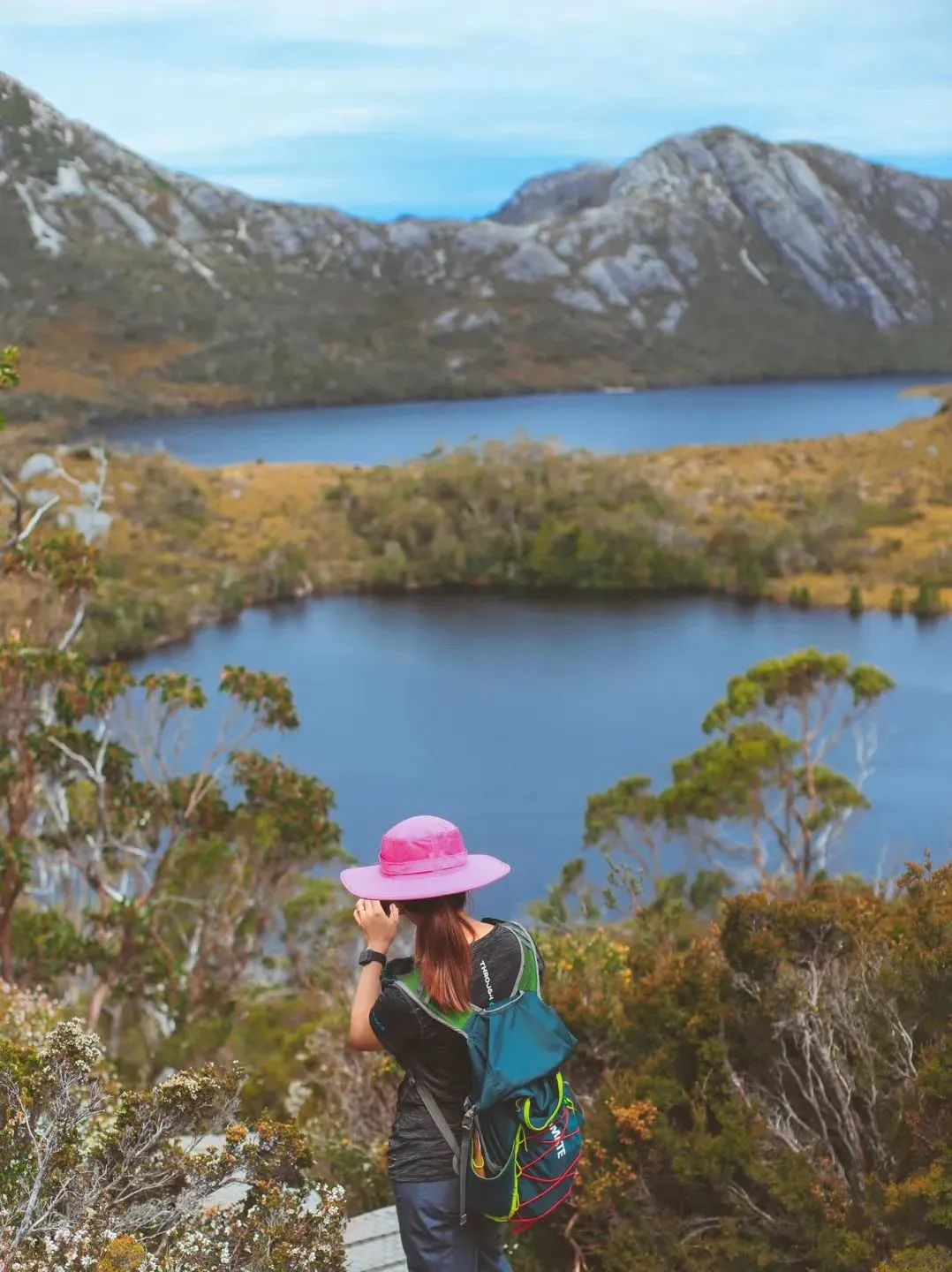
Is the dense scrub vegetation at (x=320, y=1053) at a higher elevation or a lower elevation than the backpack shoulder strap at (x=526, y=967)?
lower

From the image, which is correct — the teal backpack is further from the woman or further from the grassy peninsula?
the grassy peninsula

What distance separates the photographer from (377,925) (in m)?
4.09

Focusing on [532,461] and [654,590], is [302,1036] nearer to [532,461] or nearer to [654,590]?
[654,590]

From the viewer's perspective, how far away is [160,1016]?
18.0 meters

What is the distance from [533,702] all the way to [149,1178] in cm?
4190

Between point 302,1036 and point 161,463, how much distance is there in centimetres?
6827

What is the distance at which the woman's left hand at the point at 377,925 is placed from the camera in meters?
4.05

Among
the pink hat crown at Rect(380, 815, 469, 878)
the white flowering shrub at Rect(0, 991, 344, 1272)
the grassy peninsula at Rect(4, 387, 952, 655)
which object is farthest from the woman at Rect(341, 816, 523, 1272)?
the grassy peninsula at Rect(4, 387, 952, 655)

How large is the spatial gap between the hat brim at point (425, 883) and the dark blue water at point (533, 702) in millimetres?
23681

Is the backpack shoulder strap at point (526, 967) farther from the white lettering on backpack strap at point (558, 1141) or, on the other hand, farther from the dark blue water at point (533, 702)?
the dark blue water at point (533, 702)

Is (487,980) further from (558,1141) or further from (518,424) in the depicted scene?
(518,424)

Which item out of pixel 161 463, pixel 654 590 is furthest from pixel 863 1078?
pixel 161 463

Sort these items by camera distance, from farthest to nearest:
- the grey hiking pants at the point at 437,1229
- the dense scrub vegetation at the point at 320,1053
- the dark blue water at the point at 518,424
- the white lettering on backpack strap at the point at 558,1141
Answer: the dark blue water at the point at 518,424, the dense scrub vegetation at the point at 320,1053, the grey hiking pants at the point at 437,1229, the white lettering on backpack strap at the point at 558,1141

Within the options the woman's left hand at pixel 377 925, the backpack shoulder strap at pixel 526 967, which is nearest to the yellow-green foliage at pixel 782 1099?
the backpack shoulder strap at pixel 526 967
